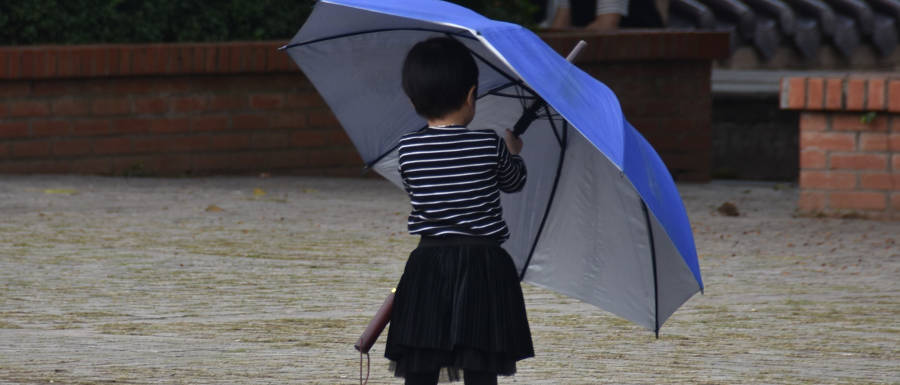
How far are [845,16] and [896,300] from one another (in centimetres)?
1151

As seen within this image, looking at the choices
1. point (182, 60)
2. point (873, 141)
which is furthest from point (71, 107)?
point (873, 141)

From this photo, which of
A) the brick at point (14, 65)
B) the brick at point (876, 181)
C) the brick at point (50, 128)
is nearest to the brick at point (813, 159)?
the brick at point (876, 181)

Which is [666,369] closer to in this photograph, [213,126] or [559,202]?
[559,202]

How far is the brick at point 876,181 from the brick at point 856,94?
432mm

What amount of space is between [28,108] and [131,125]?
28.3 inches

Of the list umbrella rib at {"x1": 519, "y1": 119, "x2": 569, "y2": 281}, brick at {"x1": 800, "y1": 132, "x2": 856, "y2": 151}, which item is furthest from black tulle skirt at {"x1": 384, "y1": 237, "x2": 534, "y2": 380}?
brick at {"x1": 800, "y1": 132, "x2": 856, "y2": 151}

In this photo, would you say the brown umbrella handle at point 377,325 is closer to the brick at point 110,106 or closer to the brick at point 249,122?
the brick at point 110,106

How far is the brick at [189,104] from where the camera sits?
34.5 feet

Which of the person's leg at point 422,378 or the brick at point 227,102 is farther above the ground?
the person's leg at point 422,378

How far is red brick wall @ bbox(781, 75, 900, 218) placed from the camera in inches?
352

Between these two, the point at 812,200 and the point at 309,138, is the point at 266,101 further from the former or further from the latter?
the point at 812,200

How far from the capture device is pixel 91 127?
33.8 feet

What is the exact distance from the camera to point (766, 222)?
9312 millimetres

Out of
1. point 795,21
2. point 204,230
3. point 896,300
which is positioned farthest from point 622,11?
point 896,300
